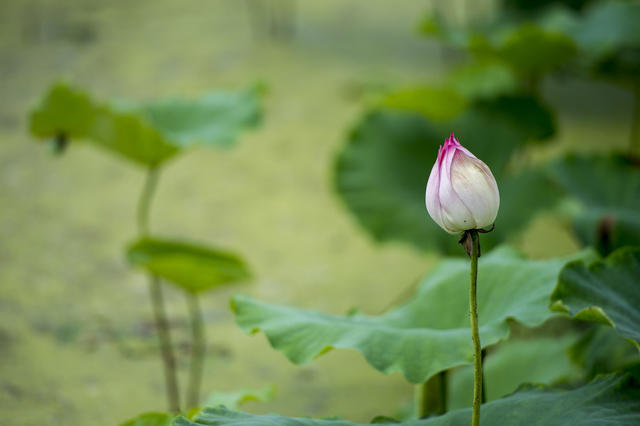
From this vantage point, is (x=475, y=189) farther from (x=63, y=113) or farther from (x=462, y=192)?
(x=63, y=113)

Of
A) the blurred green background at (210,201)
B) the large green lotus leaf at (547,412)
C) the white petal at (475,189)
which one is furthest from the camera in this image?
the blurred green background at (210,201)

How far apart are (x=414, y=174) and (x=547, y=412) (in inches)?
46.9

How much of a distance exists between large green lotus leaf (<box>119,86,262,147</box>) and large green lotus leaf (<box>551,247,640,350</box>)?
38.9 inches

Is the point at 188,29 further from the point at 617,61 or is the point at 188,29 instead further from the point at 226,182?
the point at 617,61

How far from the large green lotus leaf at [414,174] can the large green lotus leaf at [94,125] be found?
0.53 m

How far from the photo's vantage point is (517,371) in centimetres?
145

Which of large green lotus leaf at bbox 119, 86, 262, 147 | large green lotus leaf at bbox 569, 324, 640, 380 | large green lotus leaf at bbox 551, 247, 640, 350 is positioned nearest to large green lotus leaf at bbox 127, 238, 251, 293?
large green lotus leaf at bbox 119, 86, 262, 147

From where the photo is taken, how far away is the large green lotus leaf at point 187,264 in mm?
1438

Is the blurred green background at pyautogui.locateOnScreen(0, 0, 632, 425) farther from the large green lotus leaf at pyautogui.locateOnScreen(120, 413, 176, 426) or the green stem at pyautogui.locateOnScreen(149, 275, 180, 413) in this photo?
the large green lotus leaf at pyautogui.locateOnScreen(120, 413, 176, 426)

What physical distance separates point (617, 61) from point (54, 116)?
1.90 metres

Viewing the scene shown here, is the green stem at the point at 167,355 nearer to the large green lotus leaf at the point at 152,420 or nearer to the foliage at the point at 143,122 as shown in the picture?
the foliage at the point at 143,122

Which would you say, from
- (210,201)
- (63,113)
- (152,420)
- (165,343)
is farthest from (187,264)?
(210,201)

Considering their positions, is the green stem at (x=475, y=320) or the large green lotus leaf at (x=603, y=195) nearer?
the green stem at (x=475, y=320)

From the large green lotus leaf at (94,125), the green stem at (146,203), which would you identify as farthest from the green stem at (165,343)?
the large green lotus leaf at (94,125)
